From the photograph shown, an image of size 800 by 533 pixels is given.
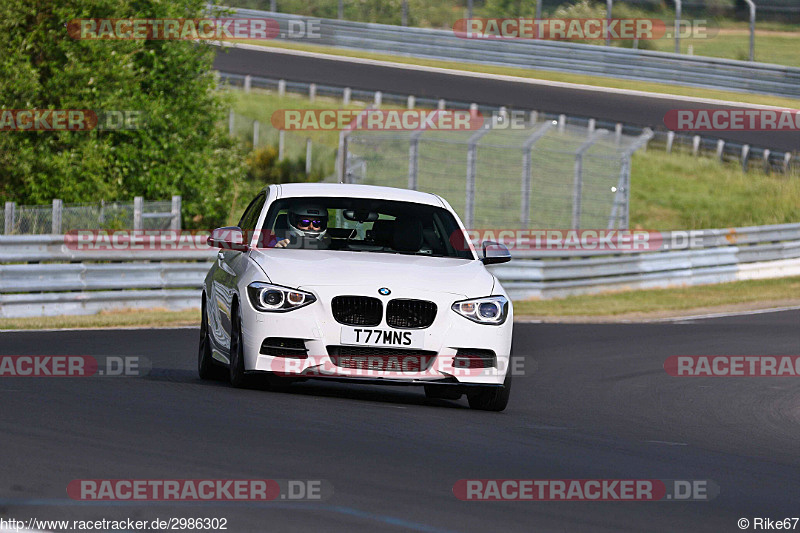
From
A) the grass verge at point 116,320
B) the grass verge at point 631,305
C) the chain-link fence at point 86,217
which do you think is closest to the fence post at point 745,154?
the grass verge at point 631,305

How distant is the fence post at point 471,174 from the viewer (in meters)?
26.8

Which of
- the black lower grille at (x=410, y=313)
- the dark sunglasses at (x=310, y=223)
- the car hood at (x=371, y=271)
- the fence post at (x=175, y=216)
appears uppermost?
the dark sunglasses at (x=310, y=223)

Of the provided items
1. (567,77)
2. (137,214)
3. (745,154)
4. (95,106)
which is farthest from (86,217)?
(567,77)

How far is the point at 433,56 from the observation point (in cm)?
4734

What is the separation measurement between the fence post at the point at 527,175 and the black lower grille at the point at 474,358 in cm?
1659

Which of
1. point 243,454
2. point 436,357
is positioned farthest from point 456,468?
point 436,357

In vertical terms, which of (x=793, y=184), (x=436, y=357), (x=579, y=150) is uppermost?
(x=436, y=357)

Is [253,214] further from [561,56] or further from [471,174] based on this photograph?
[561,56]

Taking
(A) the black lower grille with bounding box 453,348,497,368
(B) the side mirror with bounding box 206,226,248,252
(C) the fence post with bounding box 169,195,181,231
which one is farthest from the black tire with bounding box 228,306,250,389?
(C) the fence post with bounding box 169,195,181,231

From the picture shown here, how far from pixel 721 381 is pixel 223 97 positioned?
17494mm

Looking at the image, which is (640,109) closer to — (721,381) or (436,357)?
(721,381)

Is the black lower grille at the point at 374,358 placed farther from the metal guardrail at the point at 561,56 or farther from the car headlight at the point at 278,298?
the metal guardrail at the point at 561,56

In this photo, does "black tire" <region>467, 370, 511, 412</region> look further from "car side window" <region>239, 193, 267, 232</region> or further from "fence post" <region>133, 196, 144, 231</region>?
"fence post" <region>133, 196, 144, 231</region>

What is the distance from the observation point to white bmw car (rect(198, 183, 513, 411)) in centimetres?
948
